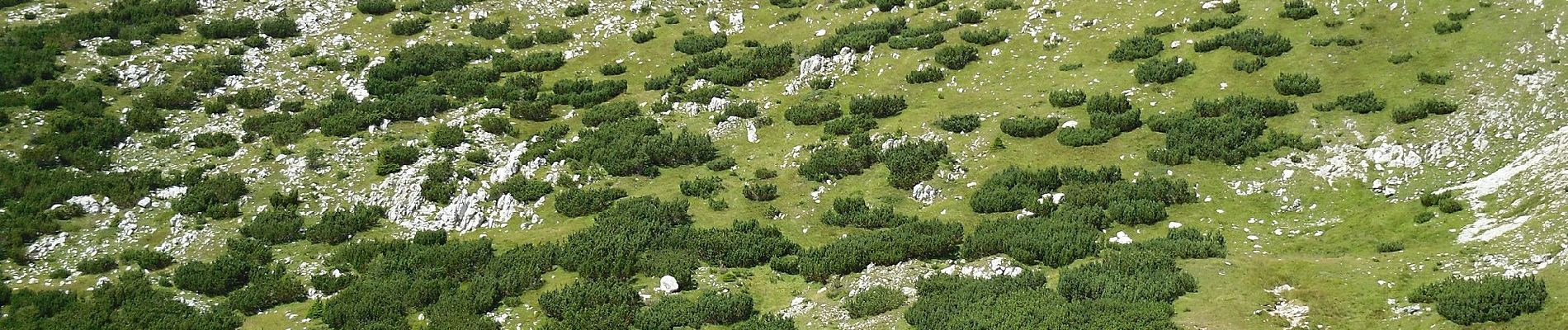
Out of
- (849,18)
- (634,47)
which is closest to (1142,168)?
(849,18)

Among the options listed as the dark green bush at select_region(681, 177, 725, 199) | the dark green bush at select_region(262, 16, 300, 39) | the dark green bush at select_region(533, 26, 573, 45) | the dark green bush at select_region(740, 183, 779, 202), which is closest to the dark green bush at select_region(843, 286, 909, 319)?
the dark green bush at select_region(740, 183, 779, 202)

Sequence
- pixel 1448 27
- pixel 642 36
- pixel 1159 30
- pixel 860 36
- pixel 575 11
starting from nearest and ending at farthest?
pixel 1448 27, pixel 1159 30, pixel 860 36, pixel 642 36, pixel 575 11

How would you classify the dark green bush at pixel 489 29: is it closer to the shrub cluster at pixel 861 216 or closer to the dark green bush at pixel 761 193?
the dark green bush at pixel 761 193

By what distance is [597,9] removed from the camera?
2361 inches

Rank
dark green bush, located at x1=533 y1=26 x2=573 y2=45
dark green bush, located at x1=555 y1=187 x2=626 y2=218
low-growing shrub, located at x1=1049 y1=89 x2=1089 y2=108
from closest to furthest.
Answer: dark green bush, located at x1=555 y1=187 x2=626 y2=218 → low-growing shrub, located at x1=1049 y1=89 x2=1089 y2=108 → dark green bush, located at x1=533 y1=26 x2=573 y2=45

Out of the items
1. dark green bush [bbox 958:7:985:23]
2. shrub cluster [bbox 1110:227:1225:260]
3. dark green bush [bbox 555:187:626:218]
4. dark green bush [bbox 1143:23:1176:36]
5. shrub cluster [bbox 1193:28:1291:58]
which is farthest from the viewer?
dark green bush [bbox 958:7:985:23]

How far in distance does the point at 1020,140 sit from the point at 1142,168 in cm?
529

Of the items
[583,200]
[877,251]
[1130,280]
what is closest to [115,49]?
[583,200]

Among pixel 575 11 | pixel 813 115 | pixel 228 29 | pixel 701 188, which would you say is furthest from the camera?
pixel 575 11

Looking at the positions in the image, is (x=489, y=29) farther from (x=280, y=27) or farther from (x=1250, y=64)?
(x=1250, y=64)

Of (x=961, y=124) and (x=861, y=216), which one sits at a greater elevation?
(x=961, y=124)

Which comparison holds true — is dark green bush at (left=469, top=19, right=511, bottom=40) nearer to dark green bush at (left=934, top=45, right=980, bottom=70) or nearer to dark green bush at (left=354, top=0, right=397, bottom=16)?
dark green bush at (left=354, top=0, right=397, bottom=16)

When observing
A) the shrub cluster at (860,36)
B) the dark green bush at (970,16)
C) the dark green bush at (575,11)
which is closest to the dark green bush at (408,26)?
the dark green bush at (575,11)

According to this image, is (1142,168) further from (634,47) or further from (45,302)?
(45,302)
